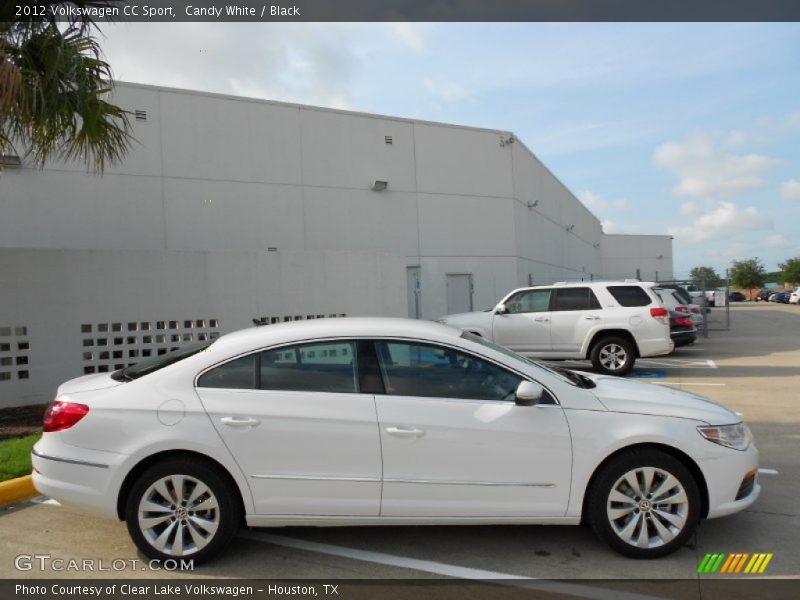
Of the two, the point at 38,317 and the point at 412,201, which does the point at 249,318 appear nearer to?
the point at 38,317

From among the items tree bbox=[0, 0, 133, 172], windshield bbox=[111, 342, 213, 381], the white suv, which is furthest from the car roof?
the white suv

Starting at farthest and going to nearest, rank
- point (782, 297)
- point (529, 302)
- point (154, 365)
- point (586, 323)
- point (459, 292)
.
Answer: point (782, 297)
point (459, 292)
point (529, 302)
point (586, 323)
point (154, 365)

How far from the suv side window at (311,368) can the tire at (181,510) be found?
679 millimetres

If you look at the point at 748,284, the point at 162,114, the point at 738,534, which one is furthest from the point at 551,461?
the point at 748,284

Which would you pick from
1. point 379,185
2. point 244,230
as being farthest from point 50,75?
point 379,185

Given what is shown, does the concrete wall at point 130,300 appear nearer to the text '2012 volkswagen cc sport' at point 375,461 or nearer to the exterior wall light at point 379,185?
the text '2012 volkswagen cc sport' at point 375,461

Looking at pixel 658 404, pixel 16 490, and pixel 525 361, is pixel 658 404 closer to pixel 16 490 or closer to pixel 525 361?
pixel 525 361

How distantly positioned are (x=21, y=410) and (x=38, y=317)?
4.68 ft

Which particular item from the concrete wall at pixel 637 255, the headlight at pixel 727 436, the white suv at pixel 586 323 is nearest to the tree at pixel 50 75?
the headlight at pixel 727 436

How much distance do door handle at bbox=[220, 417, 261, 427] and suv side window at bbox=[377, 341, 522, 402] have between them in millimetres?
874

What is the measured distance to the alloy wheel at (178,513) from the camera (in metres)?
3.91

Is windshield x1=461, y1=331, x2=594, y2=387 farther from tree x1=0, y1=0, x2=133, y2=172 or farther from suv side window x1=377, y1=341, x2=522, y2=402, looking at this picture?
tree x1=0, y1=0, x2=133, y2=172

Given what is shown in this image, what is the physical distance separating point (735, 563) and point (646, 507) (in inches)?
25.1

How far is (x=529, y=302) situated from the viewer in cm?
1262
